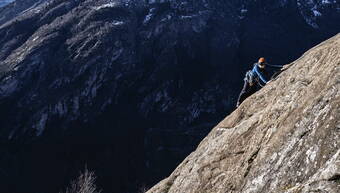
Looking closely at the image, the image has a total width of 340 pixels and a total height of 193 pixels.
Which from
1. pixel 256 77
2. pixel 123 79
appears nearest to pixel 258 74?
pixel 256 77

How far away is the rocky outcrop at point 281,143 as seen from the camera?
1112 centimetres

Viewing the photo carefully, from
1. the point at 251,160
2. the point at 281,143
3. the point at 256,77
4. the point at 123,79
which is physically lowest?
the point at 123,79

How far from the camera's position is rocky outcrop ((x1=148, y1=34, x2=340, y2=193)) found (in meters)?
11.1

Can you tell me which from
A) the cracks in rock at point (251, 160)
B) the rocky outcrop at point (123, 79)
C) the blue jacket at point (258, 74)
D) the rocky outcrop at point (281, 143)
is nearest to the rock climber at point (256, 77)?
the blue jacket at point (258, 74)

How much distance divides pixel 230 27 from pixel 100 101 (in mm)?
68567

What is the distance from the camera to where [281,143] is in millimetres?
13367

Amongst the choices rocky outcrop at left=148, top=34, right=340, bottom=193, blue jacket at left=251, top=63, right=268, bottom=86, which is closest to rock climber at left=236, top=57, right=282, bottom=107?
blue jacket at left=251, top=63, right=268, bottom=86

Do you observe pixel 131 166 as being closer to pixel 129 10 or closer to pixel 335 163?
pixel 129 10

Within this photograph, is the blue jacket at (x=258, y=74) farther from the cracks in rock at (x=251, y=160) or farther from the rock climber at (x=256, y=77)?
the cracks in rock at (x=251, y=160)

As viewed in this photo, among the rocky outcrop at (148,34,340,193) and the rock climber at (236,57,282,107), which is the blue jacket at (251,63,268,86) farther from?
the rocky outcrop at (148,34,340,193)

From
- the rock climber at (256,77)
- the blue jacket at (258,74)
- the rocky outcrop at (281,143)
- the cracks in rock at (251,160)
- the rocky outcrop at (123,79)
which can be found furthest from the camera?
the rocky outcrop at (123,79)

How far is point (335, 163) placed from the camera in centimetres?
1011

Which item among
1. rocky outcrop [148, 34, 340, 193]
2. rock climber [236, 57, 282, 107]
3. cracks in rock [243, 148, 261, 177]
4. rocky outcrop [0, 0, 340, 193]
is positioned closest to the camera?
rocky outcrop [148, 34, 340, 193]

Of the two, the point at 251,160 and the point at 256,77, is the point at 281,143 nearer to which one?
the point at 251,160
